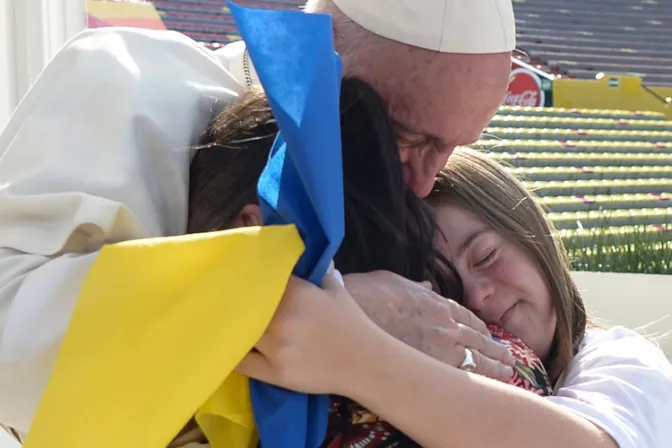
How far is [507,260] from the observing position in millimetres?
840

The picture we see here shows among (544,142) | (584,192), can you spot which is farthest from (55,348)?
(544,142)

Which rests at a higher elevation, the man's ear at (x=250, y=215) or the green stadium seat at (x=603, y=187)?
the man's ear at (x=250, y=215)

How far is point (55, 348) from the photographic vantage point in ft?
1.72

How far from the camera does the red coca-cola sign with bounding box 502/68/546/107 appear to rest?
6118mm

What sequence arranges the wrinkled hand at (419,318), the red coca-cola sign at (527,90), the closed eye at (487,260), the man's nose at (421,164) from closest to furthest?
the wrinkled hand at (419,318) < the man's nose at (421,164) < the closed eye at (487,260) < the red coca-cola sign at (527,90)

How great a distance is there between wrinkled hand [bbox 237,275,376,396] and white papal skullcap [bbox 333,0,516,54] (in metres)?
0.27

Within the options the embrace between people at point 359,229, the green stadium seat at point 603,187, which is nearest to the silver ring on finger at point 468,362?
the embrace between people at point 359,229

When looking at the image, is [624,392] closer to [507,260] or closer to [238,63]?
[507,260]

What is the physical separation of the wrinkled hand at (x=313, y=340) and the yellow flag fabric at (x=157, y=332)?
19 mm

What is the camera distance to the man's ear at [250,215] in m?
0.65

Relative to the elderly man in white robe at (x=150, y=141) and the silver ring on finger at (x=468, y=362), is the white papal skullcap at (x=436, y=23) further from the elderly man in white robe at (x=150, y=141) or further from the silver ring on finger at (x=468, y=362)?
the silver ring on finger at (x=468, y=362)

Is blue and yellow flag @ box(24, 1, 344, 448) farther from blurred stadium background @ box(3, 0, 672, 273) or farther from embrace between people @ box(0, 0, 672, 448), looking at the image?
blurred stadium background @ box(3, 0, 672, 273)

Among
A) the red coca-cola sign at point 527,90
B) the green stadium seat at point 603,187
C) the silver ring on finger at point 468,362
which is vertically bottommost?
the red coca-cola sign at point 527,90

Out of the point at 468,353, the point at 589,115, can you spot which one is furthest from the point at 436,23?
the point at 589,115
